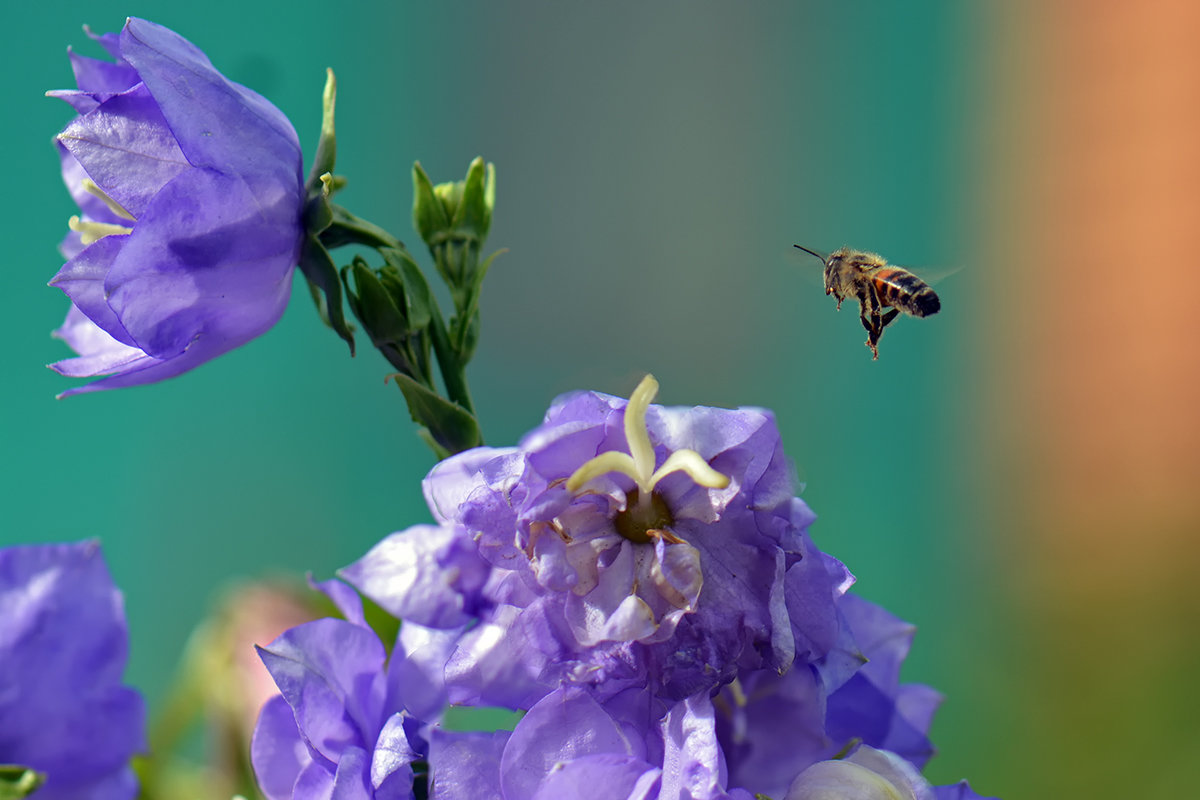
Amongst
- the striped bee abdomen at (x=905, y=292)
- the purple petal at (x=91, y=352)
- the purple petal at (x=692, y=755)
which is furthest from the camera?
the striped bee abdomen at (x=905, y=292)

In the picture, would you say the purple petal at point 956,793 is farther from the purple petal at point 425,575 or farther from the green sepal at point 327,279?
the green sepal at point 327,279

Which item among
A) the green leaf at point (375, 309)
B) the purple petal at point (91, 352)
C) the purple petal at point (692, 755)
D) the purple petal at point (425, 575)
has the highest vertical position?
the green leaf at point (375, 309)

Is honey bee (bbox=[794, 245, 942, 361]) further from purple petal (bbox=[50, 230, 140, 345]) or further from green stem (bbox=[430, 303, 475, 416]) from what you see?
purple petal (bbox=[50, 230, 140, 345])

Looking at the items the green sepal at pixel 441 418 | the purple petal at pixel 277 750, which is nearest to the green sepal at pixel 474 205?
the green sepal at pixel 441 418

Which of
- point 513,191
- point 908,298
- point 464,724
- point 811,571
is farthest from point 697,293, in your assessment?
point 811,571

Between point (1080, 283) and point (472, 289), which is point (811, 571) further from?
point (1080, 283)

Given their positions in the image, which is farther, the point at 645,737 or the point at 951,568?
the point at 951,568

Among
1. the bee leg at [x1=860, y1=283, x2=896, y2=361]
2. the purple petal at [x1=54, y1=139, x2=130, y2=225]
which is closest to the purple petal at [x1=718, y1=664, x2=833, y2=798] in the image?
the bee leg at [x1=860, y1=283, x2=896, y2=361]
